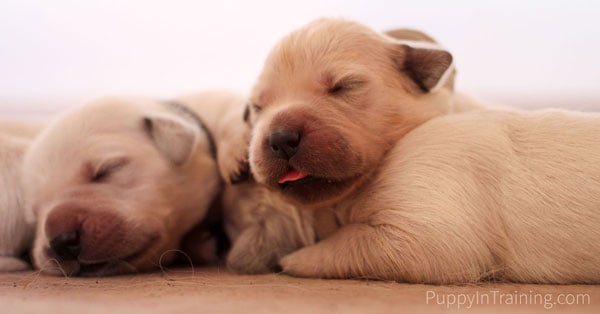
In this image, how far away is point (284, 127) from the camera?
164 cm

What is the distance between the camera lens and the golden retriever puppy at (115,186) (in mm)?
1747

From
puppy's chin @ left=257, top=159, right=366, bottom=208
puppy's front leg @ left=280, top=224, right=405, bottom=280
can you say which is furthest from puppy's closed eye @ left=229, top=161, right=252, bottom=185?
puppy's front leg @ left=280, top=224, right=405, bottom=280

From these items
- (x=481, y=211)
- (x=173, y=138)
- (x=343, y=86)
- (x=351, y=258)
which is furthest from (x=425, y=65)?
(x=173, y=138)

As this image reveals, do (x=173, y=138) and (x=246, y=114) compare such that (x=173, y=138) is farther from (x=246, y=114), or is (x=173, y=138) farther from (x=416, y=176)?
(x=416, y=176)

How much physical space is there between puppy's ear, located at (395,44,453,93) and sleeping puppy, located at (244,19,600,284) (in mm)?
76

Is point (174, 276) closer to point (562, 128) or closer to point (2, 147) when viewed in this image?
point (2, 147)

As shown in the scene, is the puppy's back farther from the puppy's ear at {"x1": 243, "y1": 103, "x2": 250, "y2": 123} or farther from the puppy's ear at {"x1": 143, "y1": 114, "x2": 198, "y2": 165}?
the puppy's ear at {"x1": 143, "y1": 114, "x2": 198, "y2": 165}

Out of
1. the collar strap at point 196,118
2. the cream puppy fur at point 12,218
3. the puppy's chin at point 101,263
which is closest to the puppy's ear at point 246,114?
the collar strap at point 196,118

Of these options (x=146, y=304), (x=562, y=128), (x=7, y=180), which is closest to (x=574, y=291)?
Result: (x=562, y=128)

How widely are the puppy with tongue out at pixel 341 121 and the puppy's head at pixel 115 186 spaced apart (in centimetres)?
32

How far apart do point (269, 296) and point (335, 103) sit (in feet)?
2.14

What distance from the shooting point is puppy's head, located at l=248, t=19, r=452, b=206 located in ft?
5.41

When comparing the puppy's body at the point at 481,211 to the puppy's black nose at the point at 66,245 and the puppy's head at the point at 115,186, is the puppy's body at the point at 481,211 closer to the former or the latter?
the puppy's head at the point at 115,186

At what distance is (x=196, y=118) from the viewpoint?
2.36m
